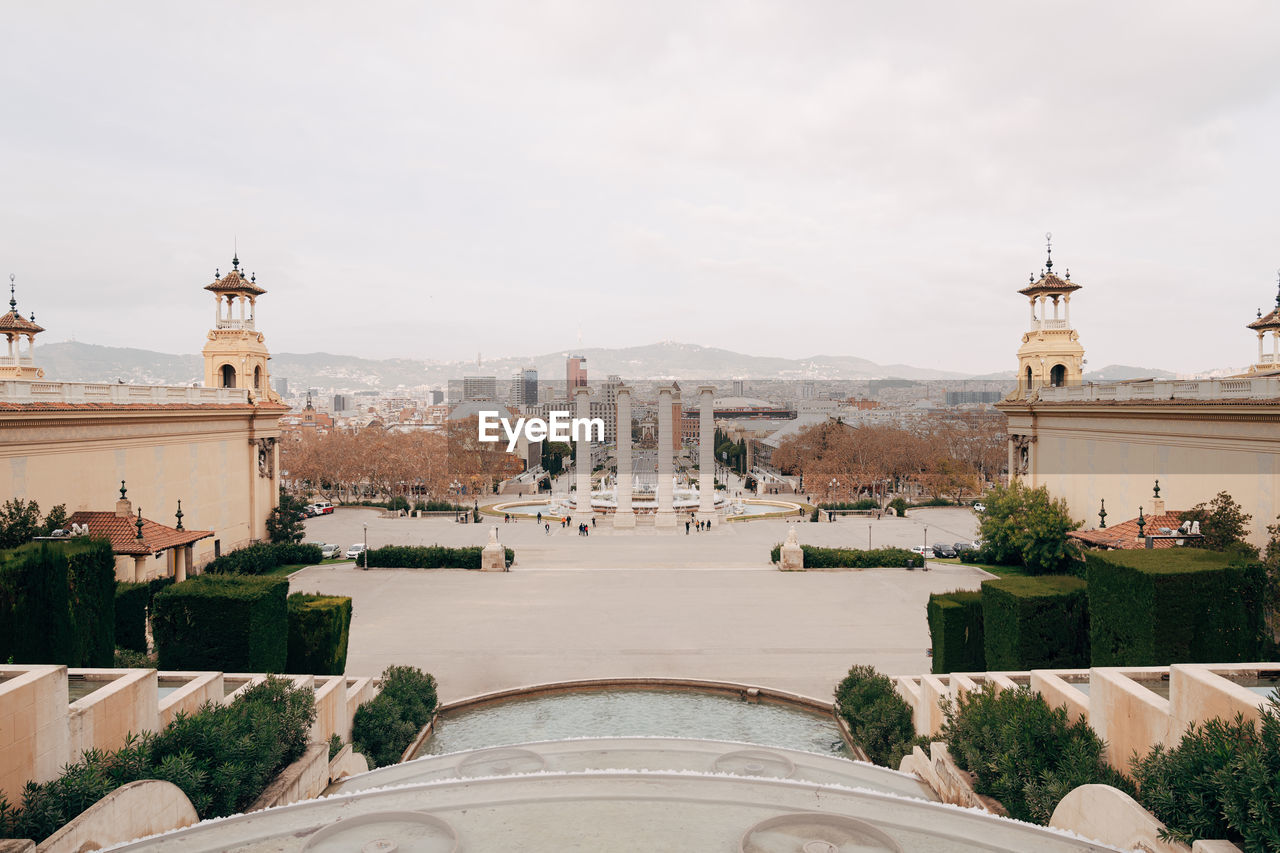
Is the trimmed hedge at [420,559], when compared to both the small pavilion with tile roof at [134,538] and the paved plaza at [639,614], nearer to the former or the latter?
the paved plaza at [639,614]

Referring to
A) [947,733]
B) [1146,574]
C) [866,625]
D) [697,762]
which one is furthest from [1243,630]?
[866,625]

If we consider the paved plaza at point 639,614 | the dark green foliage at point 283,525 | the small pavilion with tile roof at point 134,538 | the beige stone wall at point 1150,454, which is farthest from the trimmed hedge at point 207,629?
the dark green foliage at point 283,525

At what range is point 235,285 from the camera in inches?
1592

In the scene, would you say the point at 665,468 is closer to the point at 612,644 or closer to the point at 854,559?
the point at 854,559

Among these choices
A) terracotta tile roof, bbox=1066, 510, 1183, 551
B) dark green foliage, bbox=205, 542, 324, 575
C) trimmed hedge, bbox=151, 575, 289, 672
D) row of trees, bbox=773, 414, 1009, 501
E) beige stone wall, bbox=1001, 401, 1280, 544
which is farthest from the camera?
row of trees, bbox=773, 414, 1009, 501

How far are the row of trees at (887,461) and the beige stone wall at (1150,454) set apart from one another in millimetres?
24507

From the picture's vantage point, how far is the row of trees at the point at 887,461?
6512 centimetres

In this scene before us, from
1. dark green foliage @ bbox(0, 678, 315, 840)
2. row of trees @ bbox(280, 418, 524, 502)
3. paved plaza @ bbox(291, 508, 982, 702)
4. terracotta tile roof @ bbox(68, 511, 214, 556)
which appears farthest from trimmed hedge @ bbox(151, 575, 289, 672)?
row of trees @ bbox(280, 418, 524, 502)

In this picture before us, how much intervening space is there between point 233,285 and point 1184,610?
140ft

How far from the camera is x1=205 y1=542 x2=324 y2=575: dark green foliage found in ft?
108

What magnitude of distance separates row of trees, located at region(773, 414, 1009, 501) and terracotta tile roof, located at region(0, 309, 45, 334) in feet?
174

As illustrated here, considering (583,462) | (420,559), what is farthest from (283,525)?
(583,462)

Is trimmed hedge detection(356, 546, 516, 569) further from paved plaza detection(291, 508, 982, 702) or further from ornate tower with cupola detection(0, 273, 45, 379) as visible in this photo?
ornate tower with cupola detection(0, 273, 45, 379)

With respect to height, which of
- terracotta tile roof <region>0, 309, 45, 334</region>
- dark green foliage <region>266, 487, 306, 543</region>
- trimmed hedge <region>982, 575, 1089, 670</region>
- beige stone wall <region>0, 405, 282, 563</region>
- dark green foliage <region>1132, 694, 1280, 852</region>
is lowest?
dark green foliage <region>266, 487, 306, 543</region>
